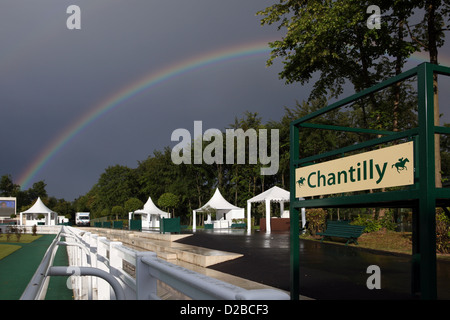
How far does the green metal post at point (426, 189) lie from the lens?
11.7 ft

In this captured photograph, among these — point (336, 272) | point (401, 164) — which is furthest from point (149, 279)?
point (336, 272)

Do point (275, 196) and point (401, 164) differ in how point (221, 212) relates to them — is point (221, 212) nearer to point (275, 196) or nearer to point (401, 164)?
point (275, 196)

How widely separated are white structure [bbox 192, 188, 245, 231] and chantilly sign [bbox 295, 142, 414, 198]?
32198 mm

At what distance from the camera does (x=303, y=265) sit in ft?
34.4

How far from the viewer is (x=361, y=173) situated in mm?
4703

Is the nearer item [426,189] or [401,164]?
[426,189]

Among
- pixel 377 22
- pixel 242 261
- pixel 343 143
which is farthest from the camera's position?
pixel 343 143

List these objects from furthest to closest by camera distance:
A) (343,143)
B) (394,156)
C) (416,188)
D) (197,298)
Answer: (343,143), (394,156), (416,188), (197,298)

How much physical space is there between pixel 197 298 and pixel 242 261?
9.72 meters

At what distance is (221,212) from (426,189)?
42703 mm

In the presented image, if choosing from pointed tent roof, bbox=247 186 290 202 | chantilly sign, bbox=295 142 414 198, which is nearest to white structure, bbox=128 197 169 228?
pointed tent roof, bbox=247 186 290 202

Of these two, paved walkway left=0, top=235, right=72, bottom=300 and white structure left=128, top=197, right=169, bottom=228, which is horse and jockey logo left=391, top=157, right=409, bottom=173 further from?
white structure left=128, top=197, right=169, bottom=228
